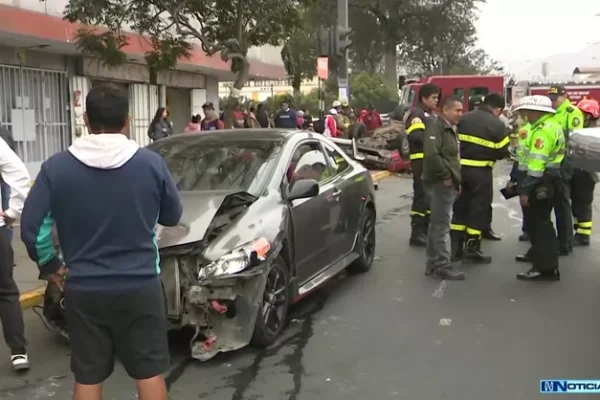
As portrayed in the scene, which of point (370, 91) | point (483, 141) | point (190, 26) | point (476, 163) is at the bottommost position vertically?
point (476, 163)

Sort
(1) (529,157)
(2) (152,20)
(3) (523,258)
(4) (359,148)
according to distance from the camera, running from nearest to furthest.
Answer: (1) (529,157)
(3) (523,258)
(2) (152,20)
(4) (359,148)

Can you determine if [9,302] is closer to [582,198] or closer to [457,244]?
[457,244]

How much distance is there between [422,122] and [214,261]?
443cm

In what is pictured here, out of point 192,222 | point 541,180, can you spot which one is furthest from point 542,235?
point 192,222

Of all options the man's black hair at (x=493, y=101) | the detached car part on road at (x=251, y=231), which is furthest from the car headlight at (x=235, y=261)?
the man's black hair at (x=493, y=101)

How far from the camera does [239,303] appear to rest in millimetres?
5094

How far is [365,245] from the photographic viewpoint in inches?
314

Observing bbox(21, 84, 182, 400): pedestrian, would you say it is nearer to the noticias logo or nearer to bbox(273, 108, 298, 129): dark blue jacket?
the noticias logo

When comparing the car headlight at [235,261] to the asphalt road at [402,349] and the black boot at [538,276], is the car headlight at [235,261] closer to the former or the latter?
the asphalt road at [402,349]

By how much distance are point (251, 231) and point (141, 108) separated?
1455 centimetres

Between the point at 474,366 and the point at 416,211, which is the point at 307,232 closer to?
the point at 474,366

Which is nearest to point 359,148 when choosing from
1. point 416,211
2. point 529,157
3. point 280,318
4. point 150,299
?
point 416,211

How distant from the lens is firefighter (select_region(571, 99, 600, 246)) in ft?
29.8

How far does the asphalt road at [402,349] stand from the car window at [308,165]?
113 cm
